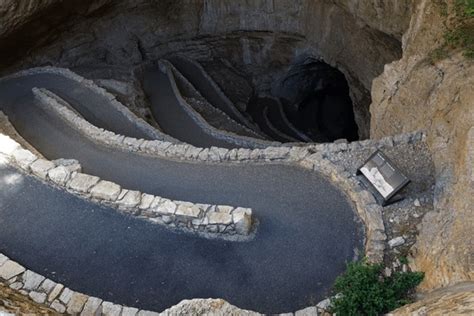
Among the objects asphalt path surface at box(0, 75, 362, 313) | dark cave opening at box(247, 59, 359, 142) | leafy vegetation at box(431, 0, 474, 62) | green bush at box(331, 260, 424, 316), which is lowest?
green bush at box(331, 260, 424, 316)

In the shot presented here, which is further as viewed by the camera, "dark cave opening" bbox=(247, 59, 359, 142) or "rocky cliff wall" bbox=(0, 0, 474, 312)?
"dark cave opening" bbox=(247, 59, 359, 142)

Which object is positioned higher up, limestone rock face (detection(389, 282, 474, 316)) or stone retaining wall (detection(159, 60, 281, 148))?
stone retaining wall (detection(159, 60, 281, 148))

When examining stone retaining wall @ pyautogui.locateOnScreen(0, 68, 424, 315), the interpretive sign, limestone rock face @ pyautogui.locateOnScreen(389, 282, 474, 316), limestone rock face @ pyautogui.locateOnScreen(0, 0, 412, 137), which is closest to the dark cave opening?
limestone rock face @ pyautogui.locateOnScreen(0, 0, 412, 137)

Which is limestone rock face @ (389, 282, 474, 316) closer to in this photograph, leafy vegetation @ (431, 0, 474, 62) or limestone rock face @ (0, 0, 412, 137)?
leafy vegetation @ (431, 0, 474, 62)

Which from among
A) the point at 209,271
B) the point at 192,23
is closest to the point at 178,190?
the point at 209,271

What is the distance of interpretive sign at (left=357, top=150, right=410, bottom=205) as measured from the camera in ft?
23.5

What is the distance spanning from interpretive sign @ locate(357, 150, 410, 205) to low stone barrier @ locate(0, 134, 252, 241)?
2325 mm

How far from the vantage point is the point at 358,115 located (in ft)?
54.1

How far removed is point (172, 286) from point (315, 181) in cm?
343

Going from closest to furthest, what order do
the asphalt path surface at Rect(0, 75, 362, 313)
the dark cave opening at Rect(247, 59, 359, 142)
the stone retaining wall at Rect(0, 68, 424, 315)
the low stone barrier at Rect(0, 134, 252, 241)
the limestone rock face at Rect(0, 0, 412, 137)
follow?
the stone retaining wall at Rect(0, 68, 424, 315) → the asphalt path surface at Rect(0, 75, 362, 313) → the low stone barrier at Rect(0, 134, 252, 241) → the limestone rock face at Rect(0, 0, 412, 137) → the dark cave opening at Rect(247, 59, 359, 142)

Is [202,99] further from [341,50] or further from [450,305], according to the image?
[450,305]

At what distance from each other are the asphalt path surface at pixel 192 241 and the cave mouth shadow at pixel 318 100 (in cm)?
1085

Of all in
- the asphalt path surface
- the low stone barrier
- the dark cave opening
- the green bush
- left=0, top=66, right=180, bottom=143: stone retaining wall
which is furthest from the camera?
the dark cave opening

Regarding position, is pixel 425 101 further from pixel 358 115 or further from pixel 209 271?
pixel 358 115
